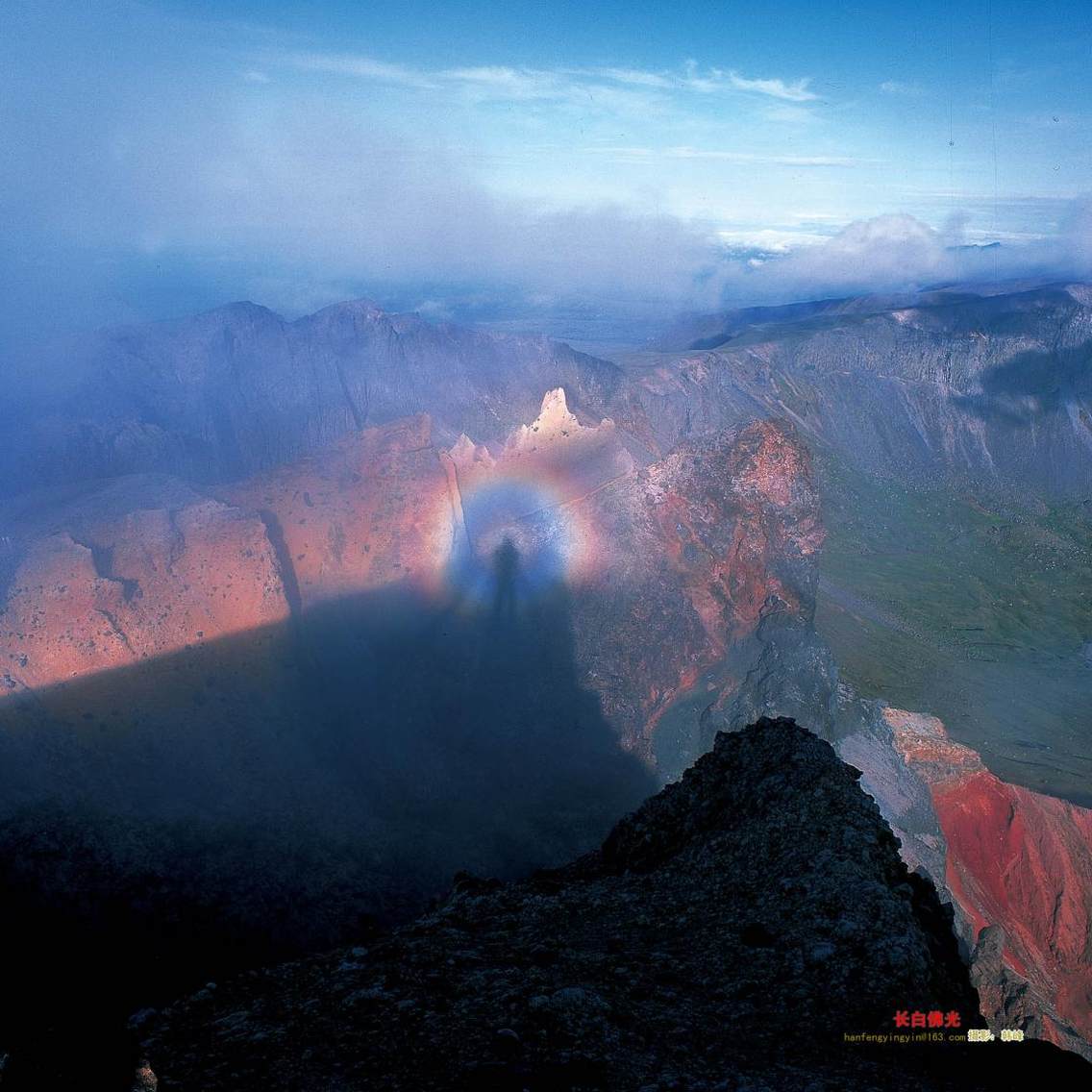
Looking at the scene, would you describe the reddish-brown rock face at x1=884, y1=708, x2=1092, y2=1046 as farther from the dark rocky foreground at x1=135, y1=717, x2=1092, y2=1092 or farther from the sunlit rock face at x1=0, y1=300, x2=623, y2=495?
the sunlit rock face at x1=0, y1=300, x2=623, y2=495

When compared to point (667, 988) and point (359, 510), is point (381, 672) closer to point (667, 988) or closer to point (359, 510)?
point (359, 510)

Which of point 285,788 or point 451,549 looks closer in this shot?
point 285,788

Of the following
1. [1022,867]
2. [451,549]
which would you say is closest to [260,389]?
[451,549]

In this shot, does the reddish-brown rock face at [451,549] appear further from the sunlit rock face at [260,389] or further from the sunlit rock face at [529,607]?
the sunlit rock face at [260,389]

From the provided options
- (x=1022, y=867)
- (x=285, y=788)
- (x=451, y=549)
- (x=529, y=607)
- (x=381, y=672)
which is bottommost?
(x=1022, y=867)

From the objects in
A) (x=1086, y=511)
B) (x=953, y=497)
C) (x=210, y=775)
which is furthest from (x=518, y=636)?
(x=1086, y=511)
